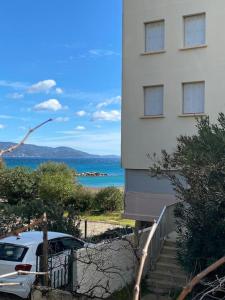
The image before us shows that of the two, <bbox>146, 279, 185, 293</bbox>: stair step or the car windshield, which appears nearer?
the car windshield

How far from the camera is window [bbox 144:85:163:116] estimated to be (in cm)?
2117

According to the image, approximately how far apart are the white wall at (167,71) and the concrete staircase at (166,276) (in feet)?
18.7

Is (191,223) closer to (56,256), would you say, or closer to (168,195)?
(56,256)

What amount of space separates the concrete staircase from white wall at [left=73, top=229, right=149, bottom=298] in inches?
29.9

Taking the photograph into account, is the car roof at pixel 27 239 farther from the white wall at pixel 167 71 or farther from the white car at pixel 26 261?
the white wall at pixel 167 71

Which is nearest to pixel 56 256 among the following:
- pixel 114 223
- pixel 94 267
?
pixel 94 267

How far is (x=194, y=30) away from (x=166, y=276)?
10.4m

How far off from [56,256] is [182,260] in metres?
3.25

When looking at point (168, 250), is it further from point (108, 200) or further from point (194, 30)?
point (108, 200)

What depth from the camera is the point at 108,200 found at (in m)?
37.9

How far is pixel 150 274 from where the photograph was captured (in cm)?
1555

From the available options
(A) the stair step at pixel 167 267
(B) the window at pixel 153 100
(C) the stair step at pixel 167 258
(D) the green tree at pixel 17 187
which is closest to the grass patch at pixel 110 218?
(D) the green tree at pixel 17 187

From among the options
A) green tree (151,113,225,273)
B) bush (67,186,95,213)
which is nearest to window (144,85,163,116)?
green tree (151,113,225,273)

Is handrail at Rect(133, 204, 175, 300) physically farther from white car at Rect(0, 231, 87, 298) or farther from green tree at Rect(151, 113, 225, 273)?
white car at Rect(0, 231, 87, 298)
